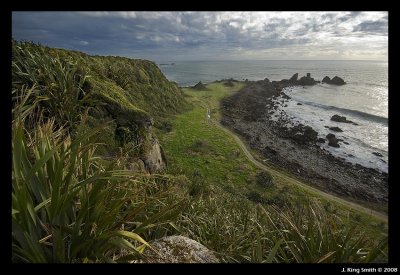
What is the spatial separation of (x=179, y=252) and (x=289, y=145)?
910 centimetres

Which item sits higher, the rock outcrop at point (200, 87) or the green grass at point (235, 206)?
the rock outcrop at point (200, 87)

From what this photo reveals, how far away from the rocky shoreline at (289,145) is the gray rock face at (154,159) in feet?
6.62

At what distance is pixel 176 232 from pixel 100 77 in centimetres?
503

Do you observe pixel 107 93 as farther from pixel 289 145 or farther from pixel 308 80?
pixel 308 80

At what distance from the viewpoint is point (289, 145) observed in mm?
10930

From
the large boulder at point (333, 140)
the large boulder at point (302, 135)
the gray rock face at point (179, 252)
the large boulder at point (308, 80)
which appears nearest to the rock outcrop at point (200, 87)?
the large boulder at point (333, 140)

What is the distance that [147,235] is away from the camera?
Result: 3154 millimetres

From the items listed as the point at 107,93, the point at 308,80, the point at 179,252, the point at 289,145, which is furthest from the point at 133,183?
the point at 308,80

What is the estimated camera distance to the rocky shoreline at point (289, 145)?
25.0ft

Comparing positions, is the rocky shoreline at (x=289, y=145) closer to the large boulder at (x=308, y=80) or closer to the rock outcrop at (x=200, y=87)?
the rock outcrop at (x=200, y=87)

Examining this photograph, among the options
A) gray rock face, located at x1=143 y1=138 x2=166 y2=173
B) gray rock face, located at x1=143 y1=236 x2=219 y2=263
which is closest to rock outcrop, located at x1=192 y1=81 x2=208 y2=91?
gray rock face, located at x1=143 y1=138 x2=166 y2=173

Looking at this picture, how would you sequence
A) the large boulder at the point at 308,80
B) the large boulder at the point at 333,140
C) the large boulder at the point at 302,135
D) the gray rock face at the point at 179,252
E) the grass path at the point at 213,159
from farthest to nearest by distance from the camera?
the large boulder at the point at 308,80 → the large boulder at the point at 302,135 → the large boulder at the point at 333,140 → the grass path at the point at 213,159 → the gray rock face at the point at 179,252
